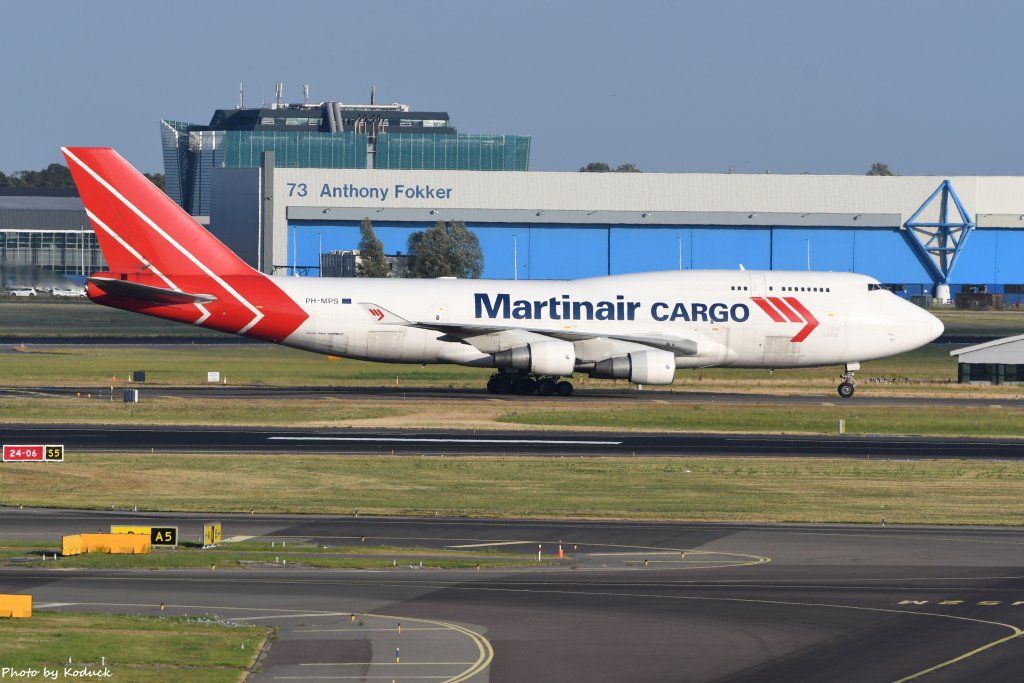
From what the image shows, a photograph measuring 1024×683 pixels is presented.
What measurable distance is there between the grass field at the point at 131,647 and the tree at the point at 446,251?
352 ft

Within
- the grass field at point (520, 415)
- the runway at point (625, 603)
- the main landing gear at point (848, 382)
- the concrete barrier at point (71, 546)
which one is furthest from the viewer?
the main landing gear at point (848, 382)

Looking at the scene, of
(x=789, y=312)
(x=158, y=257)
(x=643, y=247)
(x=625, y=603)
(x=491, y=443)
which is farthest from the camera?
(x=643, y=247)

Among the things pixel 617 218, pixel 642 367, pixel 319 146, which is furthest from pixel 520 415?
pixel 319 146

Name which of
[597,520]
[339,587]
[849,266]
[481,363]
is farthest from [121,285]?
[849,266]

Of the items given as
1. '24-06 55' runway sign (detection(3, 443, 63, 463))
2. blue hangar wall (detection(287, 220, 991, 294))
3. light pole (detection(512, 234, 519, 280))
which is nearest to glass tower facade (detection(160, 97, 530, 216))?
blue hangar wall (detection(287, 220, 991, 294))

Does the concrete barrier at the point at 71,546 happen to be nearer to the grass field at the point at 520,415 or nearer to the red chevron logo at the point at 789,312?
the grass field at the point at 520,415

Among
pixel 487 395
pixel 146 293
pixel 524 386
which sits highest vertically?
pixel 146 293

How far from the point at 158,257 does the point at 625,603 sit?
128ft

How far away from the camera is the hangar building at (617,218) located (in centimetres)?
13838

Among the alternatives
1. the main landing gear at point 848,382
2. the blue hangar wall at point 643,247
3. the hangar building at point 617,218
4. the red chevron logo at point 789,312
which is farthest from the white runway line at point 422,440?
the blue hangar wall at point 643,247

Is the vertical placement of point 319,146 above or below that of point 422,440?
above

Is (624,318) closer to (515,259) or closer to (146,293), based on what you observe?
(146,293)

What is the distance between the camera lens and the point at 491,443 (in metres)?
47.6

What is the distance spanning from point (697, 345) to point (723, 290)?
2.95m
